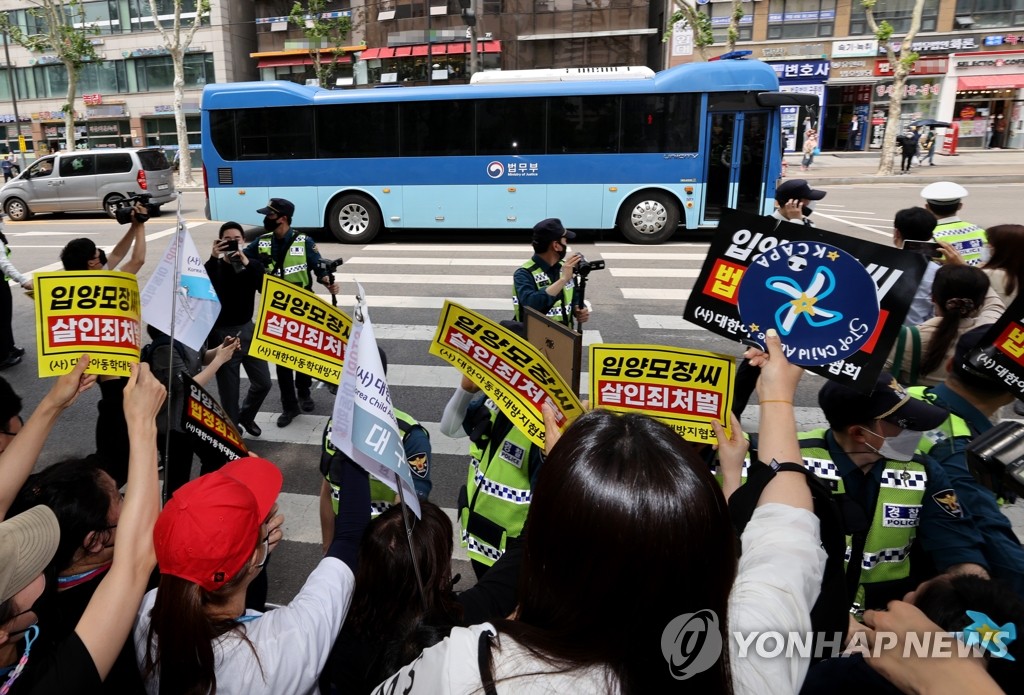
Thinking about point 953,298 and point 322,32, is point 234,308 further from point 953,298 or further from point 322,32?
point 322,32

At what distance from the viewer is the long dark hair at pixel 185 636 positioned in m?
1.64

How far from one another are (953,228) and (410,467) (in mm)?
4822

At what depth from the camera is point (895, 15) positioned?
104ft

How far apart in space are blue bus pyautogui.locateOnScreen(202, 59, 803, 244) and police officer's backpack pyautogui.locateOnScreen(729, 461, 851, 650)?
40.0 feet

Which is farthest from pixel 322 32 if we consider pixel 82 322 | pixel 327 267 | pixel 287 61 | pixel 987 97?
pixel 82 322

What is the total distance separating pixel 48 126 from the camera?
40688 mm

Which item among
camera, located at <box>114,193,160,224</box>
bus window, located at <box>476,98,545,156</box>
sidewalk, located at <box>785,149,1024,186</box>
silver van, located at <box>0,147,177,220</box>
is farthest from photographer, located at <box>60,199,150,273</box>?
sidewalk, located at <box>785,149,1024,186</box>

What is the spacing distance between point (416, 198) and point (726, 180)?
241 inches

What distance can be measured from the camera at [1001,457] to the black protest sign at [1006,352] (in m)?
0.67

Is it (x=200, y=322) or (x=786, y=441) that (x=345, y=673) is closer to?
(x=786, y=441)

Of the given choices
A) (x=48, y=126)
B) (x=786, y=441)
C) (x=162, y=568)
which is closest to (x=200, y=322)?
(x=162, y=568)

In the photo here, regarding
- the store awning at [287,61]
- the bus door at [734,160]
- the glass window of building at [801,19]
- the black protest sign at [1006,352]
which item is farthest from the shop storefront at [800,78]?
the black protest sign at [1006,352]

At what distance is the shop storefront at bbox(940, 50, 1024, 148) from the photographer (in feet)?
103

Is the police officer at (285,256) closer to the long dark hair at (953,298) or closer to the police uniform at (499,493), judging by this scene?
the police uniform at (499,493)
